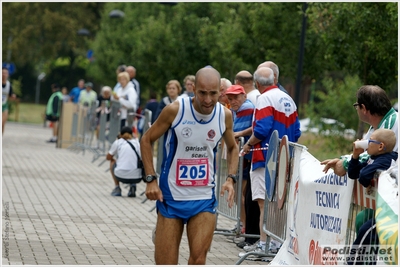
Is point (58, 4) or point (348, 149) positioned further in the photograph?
point (58, 4)

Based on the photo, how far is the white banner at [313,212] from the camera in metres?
7.10

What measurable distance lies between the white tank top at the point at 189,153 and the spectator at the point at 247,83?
4445 millimetres

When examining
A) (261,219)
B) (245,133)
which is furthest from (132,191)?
(261,219)

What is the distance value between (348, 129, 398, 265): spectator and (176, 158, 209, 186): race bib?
1.14 m

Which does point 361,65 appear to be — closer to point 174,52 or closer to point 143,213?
point 143,213

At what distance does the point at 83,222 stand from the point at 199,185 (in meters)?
5.20

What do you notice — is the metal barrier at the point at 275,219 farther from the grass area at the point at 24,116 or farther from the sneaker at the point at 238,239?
the grass area at the point at 24,116

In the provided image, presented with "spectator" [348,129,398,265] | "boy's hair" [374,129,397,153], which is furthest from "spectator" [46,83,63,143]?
"boy's hair" [374,129,397,153]

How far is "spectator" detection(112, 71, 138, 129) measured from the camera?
2000 centimetres

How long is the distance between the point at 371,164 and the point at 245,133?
4.66 metres

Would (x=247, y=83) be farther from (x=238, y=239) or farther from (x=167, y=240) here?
(x=167, y=240)

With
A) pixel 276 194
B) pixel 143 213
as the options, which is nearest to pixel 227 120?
pixel 276 194

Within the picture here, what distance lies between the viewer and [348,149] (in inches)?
1079

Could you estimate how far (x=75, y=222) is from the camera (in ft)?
39.5
